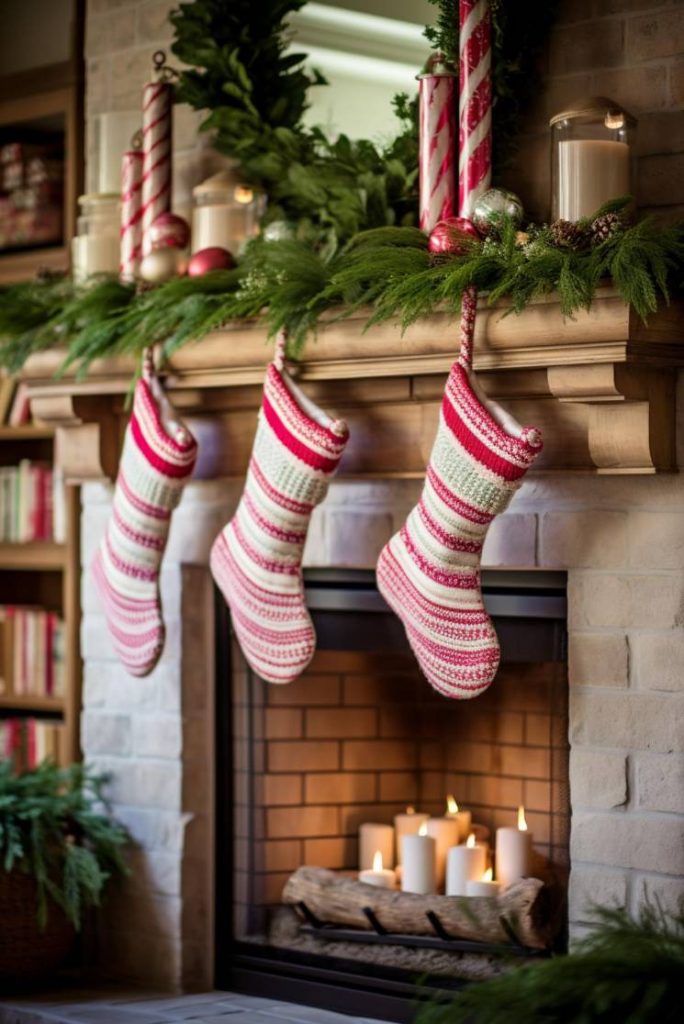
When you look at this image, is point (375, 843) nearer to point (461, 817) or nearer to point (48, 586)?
point (461, 817)

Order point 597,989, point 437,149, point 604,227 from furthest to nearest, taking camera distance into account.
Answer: point 437,149 → point 604,227 → point 597,989

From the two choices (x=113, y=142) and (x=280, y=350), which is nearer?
(x=280, y=350)

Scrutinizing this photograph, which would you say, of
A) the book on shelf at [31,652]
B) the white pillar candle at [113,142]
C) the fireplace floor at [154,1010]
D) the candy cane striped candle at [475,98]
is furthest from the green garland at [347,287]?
the fireplace floor at [154,1010]

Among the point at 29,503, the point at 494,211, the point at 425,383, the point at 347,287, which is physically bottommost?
the point at 29,503

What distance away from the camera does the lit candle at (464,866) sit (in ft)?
9.59

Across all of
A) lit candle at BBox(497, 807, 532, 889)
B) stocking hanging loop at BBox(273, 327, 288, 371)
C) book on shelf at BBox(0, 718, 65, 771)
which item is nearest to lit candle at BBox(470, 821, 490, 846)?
lit candle at BBox(497, 807, 532, 889)

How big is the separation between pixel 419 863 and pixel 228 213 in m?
1.22

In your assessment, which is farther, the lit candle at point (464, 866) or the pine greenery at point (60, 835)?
the pine greenery at point (60, 835)

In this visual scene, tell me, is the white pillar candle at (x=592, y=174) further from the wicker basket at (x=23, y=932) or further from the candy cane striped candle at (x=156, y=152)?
the wicker basket at (x=23, y=932)

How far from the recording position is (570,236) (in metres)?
2.49

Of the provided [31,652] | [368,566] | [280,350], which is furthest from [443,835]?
[31,652]

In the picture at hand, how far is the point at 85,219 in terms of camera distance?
329 centimetres

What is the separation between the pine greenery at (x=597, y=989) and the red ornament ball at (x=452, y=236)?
41.4 inches

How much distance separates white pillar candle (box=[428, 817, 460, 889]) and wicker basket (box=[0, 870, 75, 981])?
734mm
